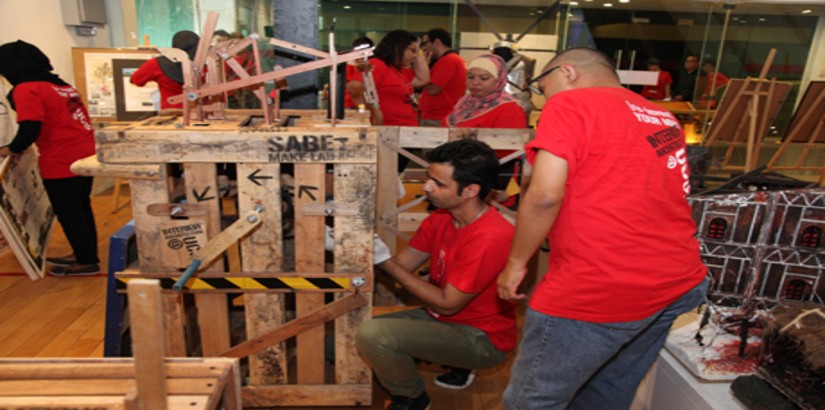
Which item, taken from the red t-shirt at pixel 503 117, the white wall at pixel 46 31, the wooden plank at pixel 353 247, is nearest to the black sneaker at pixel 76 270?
the white wall at pixel 46 31

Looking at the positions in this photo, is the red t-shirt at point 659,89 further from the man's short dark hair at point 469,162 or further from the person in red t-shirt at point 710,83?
the man's short dark hair at point 469,162

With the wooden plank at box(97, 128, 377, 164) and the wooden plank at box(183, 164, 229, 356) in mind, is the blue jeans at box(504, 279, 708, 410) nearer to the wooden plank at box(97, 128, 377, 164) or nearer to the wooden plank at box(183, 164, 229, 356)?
the wooden plank at box(97, 128, 377, 164)

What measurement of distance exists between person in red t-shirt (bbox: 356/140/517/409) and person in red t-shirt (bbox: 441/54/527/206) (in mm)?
1389

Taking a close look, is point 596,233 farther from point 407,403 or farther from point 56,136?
point 56,136

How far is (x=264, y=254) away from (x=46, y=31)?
16.1 ft

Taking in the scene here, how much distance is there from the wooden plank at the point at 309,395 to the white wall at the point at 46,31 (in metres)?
4.28

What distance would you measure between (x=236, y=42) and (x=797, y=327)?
2520mm

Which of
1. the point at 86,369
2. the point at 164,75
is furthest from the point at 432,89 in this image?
the point at 86,369

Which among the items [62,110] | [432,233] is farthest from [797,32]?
[62,110]

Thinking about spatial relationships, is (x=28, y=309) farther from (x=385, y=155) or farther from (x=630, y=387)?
(x=630, y=387)

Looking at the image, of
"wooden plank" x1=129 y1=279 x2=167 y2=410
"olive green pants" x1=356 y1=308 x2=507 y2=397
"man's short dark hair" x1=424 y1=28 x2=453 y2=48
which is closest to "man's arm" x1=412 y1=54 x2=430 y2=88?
"man's short dark hair" x1=424 y1=28 x2=453 y2=48

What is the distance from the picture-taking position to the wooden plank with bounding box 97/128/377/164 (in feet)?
7.14

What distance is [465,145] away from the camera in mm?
2494

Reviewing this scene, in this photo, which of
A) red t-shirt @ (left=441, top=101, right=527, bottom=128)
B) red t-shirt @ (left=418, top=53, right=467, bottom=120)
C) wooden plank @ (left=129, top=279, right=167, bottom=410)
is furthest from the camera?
red t-shirt @ (left=418, top=53, right=467, bottom=120)
